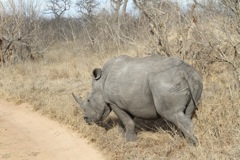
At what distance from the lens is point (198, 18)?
8047 mm

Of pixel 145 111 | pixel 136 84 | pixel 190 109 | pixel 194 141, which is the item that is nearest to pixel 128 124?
pixel 145 111

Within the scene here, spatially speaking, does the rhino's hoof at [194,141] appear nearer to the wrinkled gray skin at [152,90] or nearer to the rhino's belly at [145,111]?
the wrinkled gray skin at [152,90]

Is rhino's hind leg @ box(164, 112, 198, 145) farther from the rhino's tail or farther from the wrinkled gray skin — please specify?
the rhino's tail

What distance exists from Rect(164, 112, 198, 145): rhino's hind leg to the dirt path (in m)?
1.30

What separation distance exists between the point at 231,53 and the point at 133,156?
4.32m

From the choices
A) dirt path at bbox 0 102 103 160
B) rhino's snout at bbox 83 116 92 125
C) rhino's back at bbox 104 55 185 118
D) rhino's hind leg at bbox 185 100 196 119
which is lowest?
dirt path at bbox 0 102 103 160

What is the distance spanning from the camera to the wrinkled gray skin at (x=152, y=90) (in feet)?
16.1

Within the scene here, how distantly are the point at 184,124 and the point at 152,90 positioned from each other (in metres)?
0.66

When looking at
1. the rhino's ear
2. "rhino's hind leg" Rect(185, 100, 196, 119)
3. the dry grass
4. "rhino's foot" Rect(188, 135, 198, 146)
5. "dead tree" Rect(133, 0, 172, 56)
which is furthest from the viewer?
"dead tree" Rect(133, 0, 172, 56)

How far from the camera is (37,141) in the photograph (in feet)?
20.7

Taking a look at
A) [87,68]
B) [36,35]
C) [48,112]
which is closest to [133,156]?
[48,112]

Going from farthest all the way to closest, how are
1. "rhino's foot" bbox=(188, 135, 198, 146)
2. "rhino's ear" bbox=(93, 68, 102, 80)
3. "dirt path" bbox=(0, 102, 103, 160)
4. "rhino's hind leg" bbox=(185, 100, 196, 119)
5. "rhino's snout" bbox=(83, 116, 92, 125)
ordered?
"rhino's snout" bbox=(83, 116, 92, 125) → "rhino's ear" bbox=(93, 68, 102, 80) → "dirt path" bbox=(0, 102, 103, 160) → "rhino's hind leg" bbox=(185, 100, 196, 119) → "rhino's foot" bbox=(188, 135, 198, 146)

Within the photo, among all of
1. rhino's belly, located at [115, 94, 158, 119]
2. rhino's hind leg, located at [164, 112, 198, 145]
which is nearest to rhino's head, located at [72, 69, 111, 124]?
rhino's belly, located at [115, 94, 158, 119]

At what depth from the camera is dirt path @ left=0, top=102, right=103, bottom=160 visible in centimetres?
561
